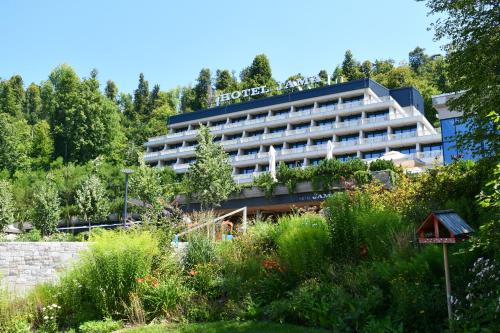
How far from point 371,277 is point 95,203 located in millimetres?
33596

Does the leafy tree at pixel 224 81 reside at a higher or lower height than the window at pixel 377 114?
higher

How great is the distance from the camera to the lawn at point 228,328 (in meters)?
8.02

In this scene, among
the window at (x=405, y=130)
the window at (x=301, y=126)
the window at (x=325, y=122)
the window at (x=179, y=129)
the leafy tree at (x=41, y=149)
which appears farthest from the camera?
the window at (x=179, y=129)

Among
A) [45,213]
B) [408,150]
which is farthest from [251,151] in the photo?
[45,213]

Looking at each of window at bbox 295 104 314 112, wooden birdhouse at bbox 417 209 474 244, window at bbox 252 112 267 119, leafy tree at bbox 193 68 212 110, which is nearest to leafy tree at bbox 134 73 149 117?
leafy tree at bbox 193 68 212 110

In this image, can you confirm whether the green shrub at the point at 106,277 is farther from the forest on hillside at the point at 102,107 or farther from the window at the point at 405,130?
the window at the point at 405,130

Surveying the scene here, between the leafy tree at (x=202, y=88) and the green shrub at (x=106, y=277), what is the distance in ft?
280

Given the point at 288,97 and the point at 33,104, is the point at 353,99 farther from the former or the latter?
the point at 33,104

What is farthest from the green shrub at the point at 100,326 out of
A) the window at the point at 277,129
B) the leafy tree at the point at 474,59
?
the window at the point at 277,129

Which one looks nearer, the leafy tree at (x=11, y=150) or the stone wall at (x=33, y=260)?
the stone wall at (x=33, y=260)

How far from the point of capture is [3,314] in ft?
33.8

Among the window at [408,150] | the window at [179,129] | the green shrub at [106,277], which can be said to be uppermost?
the window at [179,129]

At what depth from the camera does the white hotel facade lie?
A: 181 feet

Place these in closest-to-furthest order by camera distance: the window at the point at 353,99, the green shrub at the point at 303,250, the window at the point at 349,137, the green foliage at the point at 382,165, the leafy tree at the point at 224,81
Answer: the green shrub at the point at 303,250 → the green foliage at the point at 382,165 → the window at the point at 349,137 → the window at the point at 353,99 → the leafy tree at the point at 224,81
